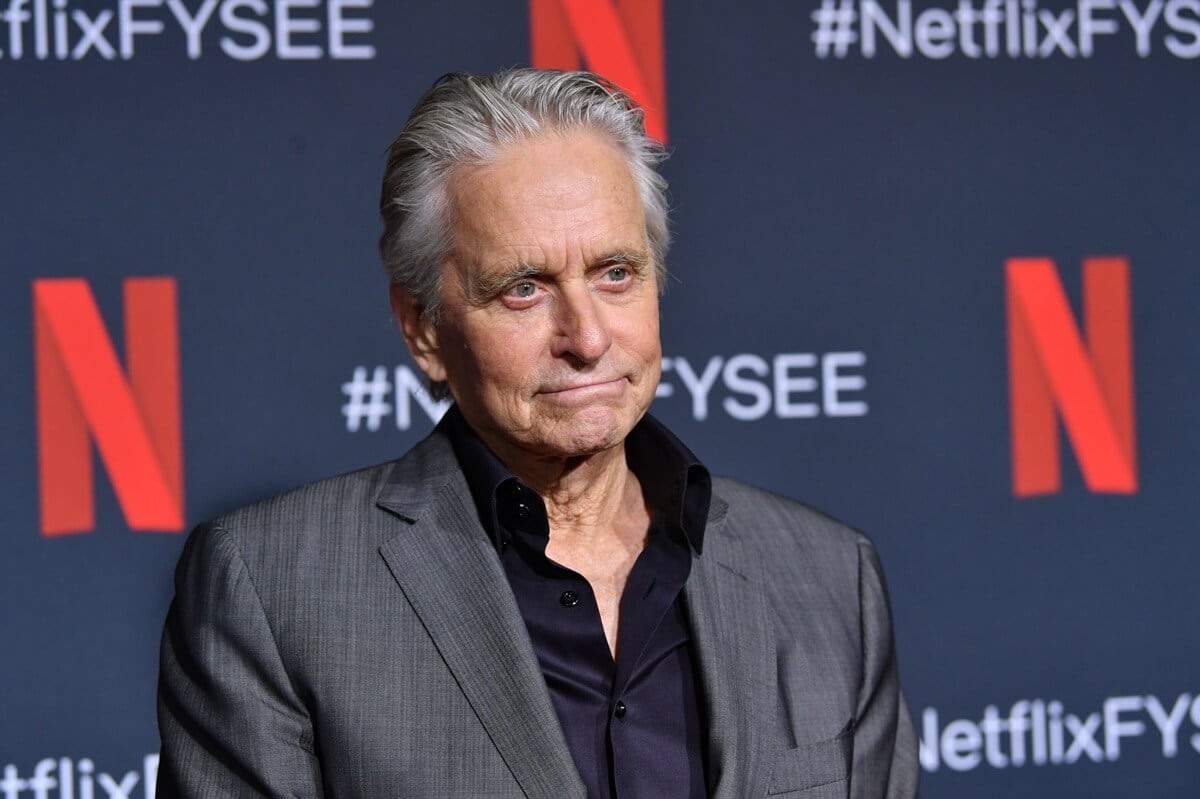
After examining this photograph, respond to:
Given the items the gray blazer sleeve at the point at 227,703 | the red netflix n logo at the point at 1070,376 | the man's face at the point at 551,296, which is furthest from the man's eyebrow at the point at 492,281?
the red netflix n logo at the point at 1070,376

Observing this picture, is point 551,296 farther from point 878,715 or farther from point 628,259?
point 878,715

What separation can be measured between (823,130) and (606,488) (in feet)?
3.81

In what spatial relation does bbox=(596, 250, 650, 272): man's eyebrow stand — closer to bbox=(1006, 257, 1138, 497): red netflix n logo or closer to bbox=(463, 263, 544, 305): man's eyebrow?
bbox=(463, 263, 544, 305): man's eyebrow

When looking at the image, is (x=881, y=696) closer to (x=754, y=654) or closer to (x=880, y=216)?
(x=754, y=654)

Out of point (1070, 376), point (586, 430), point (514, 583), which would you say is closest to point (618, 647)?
point (514, 583)

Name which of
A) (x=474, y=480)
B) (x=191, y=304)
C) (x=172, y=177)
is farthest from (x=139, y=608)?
(x=474, y=480)

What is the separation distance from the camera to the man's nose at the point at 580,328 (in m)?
1.48

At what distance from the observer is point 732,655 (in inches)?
61.9

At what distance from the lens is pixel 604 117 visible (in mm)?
1580

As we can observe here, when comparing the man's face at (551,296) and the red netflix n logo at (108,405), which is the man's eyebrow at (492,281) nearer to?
the man's face at (551,296)

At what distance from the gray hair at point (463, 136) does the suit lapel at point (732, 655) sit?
1.29 feet

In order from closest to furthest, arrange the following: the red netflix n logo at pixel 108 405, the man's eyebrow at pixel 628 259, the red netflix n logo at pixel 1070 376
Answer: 1. the man's eyebrow at pixel 628 259
2. the red netflix n logo at pixel 108 405
3. the red netflix n logo at pixel 1070 376

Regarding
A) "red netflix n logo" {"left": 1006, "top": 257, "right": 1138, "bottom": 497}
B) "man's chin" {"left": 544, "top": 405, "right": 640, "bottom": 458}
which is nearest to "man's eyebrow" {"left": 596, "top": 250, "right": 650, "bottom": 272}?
"man's chin" {"left": 544, "top": 405, "right": 640, "bottom": 458}

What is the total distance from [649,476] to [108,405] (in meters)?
1.09
